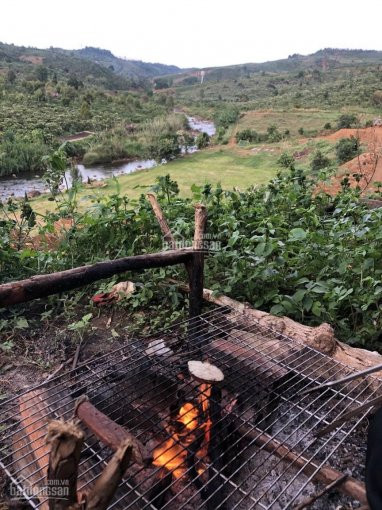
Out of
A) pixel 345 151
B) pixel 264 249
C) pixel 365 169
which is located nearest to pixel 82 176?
pixel 365 169

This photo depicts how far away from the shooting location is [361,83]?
118 feet

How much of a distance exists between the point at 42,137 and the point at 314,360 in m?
21.2

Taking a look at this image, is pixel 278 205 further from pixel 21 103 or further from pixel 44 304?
pixel 21 103

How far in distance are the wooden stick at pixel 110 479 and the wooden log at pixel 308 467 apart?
32.6 inches

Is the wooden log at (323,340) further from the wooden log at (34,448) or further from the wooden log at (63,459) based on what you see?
the wooden log at (63,459)

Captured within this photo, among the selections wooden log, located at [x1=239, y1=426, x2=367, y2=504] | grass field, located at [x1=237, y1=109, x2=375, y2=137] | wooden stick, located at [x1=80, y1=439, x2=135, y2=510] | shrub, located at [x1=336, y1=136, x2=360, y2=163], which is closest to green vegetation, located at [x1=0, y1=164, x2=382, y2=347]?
wooden log, located at [x1=239, y1=426, x2=367, y2=504]

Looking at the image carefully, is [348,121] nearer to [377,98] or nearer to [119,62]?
[377,98]

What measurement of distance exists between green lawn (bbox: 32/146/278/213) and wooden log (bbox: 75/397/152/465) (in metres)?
9.21

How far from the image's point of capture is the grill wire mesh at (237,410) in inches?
64.8

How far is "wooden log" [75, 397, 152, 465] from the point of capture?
1.23m

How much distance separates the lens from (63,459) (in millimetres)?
902

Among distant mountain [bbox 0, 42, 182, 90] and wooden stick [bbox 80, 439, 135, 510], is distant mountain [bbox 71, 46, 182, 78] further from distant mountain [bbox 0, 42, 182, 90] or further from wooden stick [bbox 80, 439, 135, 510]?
wooden stick [bbox 80, 439, 135, 510]

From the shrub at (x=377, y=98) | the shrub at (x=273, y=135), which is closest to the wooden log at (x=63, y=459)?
the shrub at (x=273, y=135)

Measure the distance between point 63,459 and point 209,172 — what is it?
14.1m
